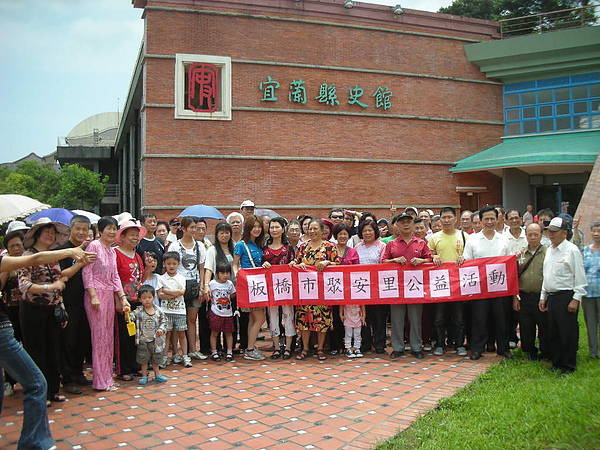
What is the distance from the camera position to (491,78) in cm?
1967

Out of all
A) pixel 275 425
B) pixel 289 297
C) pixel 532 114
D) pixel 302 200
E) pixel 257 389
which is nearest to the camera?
pixel 275 425

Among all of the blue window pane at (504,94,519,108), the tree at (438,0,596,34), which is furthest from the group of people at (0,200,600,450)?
the tree at (438,0,596,34)

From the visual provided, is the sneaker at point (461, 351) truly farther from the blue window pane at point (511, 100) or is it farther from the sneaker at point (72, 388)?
the blue window pane at point (511, 100)

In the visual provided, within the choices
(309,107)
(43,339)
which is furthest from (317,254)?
(309,107)

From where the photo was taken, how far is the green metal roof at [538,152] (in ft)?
55.1

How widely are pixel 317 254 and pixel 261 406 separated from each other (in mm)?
2456

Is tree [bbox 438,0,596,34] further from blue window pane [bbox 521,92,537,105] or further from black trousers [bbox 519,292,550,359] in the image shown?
black trousers [bbox 519,292,550,359]

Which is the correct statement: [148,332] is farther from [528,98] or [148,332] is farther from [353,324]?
[528,98]

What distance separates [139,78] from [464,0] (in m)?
26.2

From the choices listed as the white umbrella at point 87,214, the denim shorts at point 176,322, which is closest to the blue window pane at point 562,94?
the white umbrella at point 87,214

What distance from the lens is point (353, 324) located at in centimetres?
673

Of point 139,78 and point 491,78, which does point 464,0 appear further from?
point 139,78

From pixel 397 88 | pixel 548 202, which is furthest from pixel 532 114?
pixel 397 88

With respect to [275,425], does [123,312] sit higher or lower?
higher
